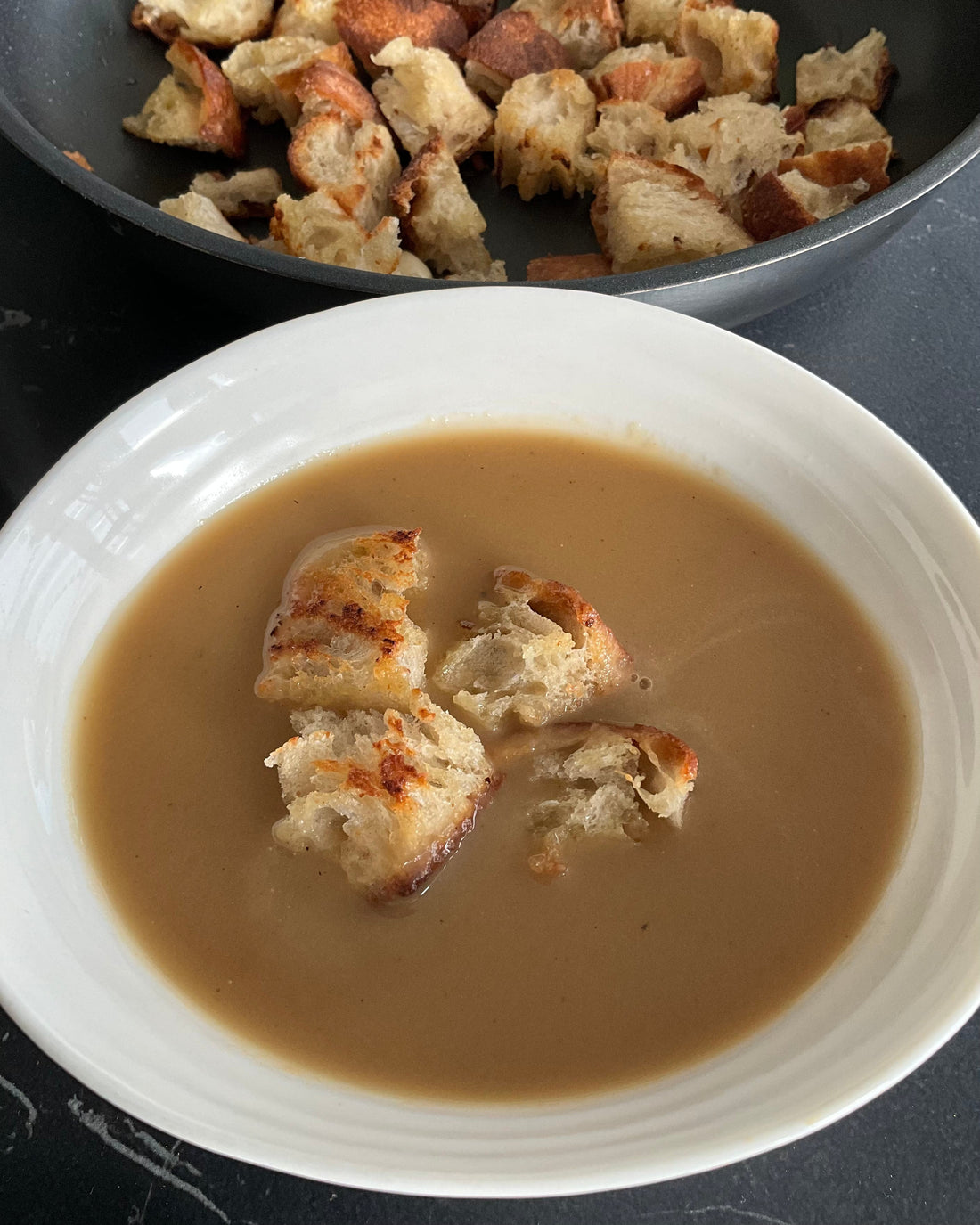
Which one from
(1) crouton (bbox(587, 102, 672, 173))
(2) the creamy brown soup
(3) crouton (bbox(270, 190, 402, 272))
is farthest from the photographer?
(1) crouton (bbox(587, 102, 672, 173))

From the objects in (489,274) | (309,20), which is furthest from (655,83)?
(309,20)

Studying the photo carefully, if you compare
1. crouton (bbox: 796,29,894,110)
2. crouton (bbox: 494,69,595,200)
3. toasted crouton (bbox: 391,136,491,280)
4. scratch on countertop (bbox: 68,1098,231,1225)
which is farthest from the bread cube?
scratch on countertop (bbox: 68,1098,231,1225)

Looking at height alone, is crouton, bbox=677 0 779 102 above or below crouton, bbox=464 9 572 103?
below

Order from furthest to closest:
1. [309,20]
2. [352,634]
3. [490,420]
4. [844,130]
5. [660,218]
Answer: [309,20] → [844,130] → [660,218] → [490,420] → [352,634]

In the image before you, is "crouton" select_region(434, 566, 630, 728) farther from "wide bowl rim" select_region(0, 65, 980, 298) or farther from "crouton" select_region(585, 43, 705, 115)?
"crouton" select_region(585, 43, 705, 115)

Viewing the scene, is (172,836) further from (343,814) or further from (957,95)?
(957,95)

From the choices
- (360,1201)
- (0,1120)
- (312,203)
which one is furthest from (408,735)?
(312,203)

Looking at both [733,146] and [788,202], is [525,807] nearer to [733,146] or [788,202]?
[788,202]
